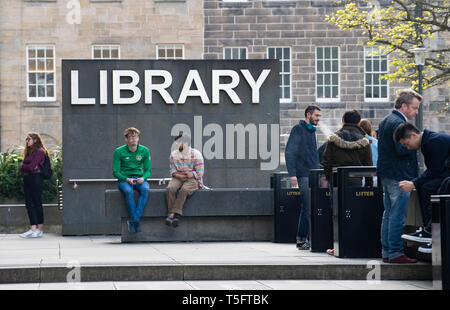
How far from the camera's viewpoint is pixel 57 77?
34.5 m

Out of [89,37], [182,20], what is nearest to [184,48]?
[182,20]

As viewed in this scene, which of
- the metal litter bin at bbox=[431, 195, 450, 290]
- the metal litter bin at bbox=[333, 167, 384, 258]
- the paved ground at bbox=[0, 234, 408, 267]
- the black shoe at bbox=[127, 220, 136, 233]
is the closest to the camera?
the metal litter bin at bbox=[431, 195, 450, 290]

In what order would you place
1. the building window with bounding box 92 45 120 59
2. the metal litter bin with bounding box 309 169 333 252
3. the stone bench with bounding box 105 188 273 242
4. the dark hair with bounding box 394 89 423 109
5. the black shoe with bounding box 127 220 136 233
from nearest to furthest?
the dark hair with bounding box 394 89 423 109 → the metal litter bin with bounding box 309 169 333 252 → the black shoe with bounding box 127 220 136 233 → the stone bench with bounding box 105 188 273 242 → the building window with bounding box 92 45 120 59

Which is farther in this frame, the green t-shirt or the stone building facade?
the stone building facade

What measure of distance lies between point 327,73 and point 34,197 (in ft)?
65.9

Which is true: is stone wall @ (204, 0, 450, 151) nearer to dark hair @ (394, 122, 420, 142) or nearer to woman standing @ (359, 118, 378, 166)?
woman standing @ (359, 118, 378, 166)

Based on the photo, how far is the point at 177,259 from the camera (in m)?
11.5

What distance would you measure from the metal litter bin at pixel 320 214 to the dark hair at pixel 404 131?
2.37 metres

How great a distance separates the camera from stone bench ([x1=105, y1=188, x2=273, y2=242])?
15.3m

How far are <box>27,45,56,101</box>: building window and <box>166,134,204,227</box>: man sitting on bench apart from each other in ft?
66.2

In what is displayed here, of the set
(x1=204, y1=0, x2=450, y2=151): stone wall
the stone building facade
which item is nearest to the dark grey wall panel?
the stone building facade

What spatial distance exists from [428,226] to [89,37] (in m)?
26.1

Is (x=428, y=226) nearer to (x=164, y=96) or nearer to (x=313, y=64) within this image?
(x=164, y=96)

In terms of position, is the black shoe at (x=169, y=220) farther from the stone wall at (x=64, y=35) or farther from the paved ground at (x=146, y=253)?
the stone wall at (x=64, y=35)
